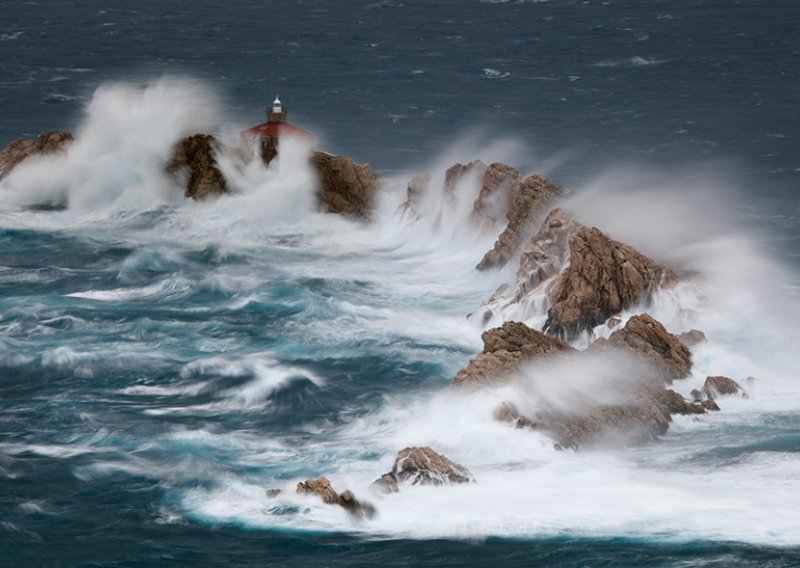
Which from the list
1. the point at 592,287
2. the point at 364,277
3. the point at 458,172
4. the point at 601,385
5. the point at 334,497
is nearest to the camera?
the point at 334,497

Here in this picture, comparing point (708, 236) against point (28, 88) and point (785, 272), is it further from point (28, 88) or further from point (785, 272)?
point (28, 88)

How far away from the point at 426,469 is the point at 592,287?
19.8 metres

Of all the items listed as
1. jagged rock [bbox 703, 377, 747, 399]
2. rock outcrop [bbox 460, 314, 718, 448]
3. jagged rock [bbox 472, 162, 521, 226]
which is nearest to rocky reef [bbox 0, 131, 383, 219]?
jagged rock [bbox 472, 162, 521, 226]

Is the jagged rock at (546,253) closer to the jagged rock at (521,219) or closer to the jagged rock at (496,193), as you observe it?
the jagged rock at (521,219)

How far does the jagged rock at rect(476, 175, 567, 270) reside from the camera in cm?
9712

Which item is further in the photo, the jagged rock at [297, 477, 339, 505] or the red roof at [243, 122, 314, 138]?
the red roof at [243, 122, 314, 138]

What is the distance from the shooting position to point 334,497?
62.9 meters

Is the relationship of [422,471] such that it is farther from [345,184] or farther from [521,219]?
[345,184]

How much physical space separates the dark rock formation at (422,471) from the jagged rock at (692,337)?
18.2 metres

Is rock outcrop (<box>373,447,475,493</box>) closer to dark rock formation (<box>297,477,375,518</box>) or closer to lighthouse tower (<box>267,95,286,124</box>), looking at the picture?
dark rock formation (<box>297,477,375,518</box>)

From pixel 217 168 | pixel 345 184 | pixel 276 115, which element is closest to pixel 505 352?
pixel 345 184

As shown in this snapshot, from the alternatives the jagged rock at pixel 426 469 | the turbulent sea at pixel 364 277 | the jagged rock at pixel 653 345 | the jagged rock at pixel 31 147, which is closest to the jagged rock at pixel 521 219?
the turbulent sea at pixel 364 277

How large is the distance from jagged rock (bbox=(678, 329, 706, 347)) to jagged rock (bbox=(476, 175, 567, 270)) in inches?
686

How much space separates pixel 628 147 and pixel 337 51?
3888cm
